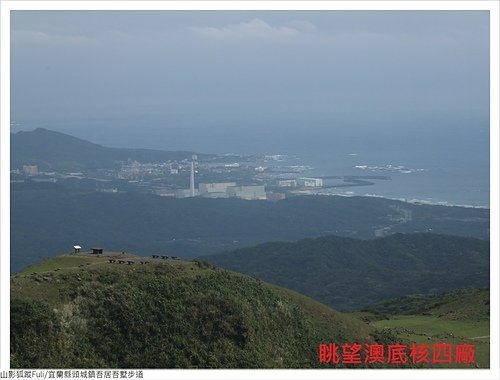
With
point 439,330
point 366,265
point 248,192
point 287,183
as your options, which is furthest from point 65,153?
point 439,330

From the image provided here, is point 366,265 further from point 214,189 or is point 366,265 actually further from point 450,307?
point 214,189

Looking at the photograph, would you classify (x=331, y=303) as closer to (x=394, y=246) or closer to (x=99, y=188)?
(x=394, y=246)

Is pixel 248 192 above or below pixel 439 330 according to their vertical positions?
above

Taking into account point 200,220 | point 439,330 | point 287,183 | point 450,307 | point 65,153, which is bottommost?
point 439,330

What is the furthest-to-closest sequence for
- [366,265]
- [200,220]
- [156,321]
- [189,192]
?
[189,192], [200,220], [366,265], [156,321]

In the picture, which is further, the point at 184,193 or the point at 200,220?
the point at 184,193

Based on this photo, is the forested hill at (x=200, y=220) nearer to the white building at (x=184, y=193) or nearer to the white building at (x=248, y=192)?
the white building at (x=248, y=192)

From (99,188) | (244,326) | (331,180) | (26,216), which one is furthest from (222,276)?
(331,180)

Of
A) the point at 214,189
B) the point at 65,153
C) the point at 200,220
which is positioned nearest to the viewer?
the point at 200,220
